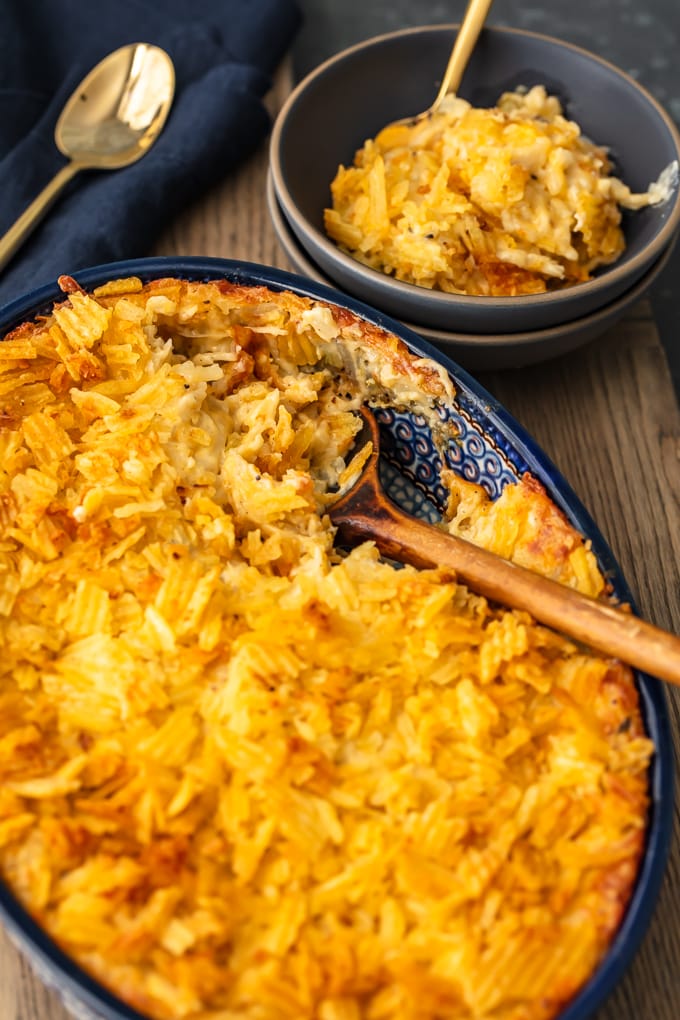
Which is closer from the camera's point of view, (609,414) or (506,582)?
(506,582)

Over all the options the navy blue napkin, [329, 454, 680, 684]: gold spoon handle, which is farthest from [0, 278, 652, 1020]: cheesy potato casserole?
the navy blue napkin

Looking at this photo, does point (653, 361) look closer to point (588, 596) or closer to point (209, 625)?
point (588, 596)

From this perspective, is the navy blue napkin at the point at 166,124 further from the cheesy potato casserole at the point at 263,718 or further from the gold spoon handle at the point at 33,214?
the cheesy potato casserole at the point at 263,718

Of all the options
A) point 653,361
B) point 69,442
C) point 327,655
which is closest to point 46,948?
point 327,655

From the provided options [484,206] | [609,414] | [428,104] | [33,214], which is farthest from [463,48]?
[33,214]

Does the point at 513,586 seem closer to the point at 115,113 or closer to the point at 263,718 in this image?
the point at 263,718

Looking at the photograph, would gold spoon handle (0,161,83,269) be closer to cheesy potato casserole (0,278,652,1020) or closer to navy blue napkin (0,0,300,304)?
navy blue napkin (0,0,300,304)
